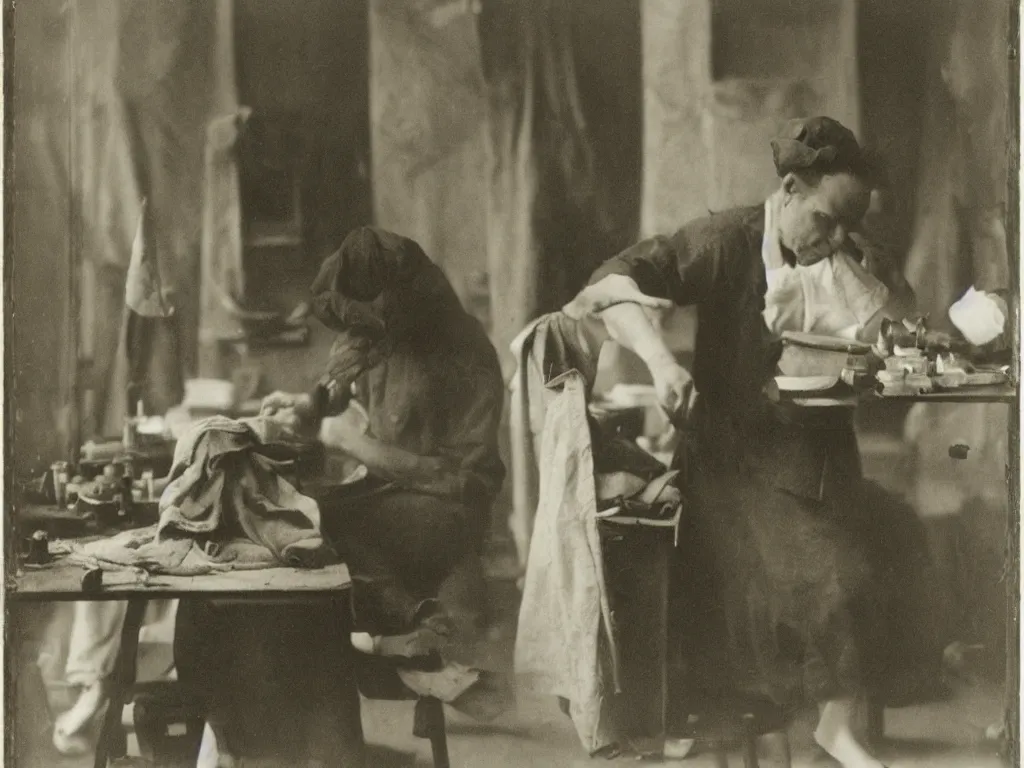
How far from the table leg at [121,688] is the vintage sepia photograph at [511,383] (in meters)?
0.01

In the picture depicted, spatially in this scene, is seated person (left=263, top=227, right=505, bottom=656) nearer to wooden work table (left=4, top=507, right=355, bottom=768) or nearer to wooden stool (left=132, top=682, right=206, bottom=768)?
wooden work table (left=4, top=507, right=355, bottom=768)

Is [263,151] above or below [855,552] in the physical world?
above

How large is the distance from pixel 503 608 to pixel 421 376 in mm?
935

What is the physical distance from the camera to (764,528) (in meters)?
4.94

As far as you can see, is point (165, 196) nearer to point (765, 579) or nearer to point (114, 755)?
point (114, 755)

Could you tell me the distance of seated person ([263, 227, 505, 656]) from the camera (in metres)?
4.87

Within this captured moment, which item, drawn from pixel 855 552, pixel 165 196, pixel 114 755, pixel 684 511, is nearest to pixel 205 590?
pixel 114 755

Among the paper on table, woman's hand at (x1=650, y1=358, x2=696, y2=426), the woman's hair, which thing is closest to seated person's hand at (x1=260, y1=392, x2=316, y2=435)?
woman's hand at (x1=650, y1=358, x2=696, y2=426)

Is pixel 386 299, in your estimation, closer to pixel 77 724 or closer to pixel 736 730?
pixel 77 724

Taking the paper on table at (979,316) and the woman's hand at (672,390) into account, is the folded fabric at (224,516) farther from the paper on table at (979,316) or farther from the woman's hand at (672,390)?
the paper on table at (979,316)

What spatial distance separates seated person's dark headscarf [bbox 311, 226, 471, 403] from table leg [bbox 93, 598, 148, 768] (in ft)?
4.12

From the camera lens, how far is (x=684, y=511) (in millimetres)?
4902

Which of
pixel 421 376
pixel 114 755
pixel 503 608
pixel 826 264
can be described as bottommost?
pixel 114 755

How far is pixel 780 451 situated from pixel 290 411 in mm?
1876
